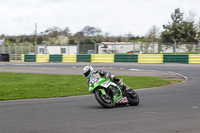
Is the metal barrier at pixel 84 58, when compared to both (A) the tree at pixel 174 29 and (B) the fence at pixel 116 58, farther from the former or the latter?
(A) the tree at pixel 174 29

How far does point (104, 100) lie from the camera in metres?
8.13

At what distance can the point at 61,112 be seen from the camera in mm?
7789

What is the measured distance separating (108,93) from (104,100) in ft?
0.98

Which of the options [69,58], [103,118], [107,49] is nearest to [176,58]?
[107,49]

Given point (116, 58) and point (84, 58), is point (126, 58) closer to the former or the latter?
point (116, 58)

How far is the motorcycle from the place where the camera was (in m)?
8.05

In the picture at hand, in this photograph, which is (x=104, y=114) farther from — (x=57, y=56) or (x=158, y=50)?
(x=57, y=56)

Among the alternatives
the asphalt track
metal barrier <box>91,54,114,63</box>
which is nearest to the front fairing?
the asphalt track

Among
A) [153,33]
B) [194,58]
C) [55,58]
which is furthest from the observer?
[153,33]

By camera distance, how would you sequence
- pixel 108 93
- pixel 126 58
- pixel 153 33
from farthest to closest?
pixel 153 33 < pixel 126 58 < pixel 108 93

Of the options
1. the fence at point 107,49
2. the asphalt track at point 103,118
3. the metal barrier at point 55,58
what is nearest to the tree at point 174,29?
the fence at point 107,49

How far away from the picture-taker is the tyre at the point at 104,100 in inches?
316

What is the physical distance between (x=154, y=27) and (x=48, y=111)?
67.9 meters

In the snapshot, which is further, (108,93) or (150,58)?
(150,58)
